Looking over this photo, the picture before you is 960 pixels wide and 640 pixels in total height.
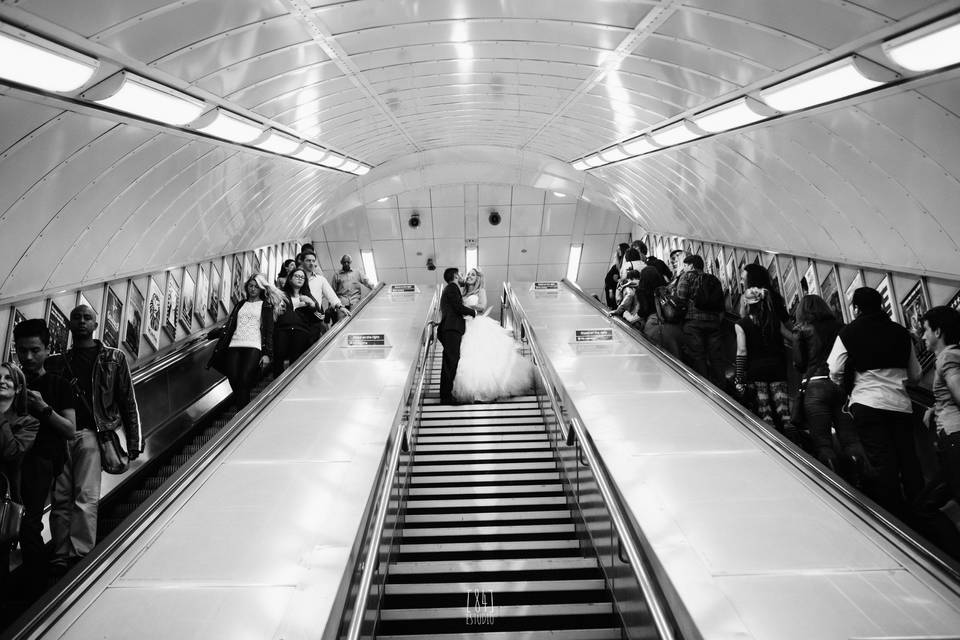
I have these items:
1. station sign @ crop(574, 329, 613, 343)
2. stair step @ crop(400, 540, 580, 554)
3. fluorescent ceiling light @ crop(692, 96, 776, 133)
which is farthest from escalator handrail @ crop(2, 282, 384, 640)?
fluorescent ceiling light @ crop(692, 96, 776, 133)

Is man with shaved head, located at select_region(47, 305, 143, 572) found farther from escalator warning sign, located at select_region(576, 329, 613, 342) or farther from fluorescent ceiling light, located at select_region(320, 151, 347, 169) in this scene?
fluorescent ceiling light, located at select_region(320, 151, 347, 169)

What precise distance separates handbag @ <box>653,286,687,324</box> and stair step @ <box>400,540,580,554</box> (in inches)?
129

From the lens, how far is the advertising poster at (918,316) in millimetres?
5184

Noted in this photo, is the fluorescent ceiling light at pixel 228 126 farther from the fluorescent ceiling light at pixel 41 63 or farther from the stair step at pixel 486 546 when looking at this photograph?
the stair step at pixel 486 546

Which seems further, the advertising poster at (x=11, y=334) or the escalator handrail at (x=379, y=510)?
the advertising poster at (x=11, y=334)

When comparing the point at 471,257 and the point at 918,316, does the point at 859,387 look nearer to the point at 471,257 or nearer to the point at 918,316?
the point at 918,316

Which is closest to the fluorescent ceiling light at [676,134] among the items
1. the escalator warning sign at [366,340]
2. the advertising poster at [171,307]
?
the escalator warning sign at [366,340]

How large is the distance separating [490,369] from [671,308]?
2.29 m

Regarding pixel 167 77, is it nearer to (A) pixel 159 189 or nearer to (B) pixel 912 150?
(A) pixel 159 189

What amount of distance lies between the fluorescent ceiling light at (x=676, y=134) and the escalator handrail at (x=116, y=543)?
521cm

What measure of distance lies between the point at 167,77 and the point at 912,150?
5.46 meters

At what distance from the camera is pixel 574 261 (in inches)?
728

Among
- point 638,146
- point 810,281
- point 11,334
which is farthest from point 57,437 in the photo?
point 810,281

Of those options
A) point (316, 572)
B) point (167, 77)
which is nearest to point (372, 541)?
point (316, 572)
